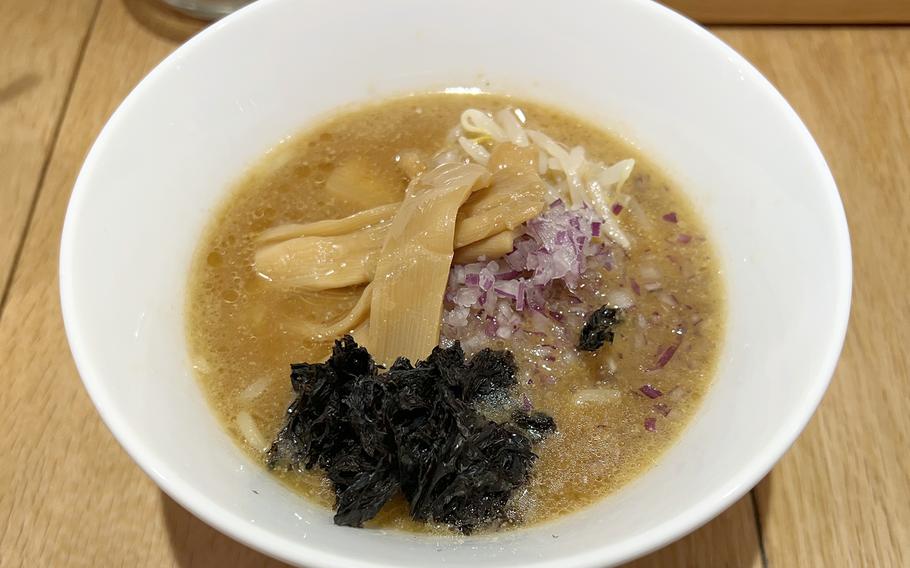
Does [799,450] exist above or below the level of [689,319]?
below

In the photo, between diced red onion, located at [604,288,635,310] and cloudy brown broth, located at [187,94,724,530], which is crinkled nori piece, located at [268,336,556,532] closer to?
cloudy brown broth, located at [187,94,724,530]

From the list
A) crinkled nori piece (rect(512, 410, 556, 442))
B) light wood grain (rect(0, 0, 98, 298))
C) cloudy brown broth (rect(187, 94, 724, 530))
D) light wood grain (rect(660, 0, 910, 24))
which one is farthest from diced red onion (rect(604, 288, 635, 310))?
light wood grain (rect(0, 0, 98, 298))

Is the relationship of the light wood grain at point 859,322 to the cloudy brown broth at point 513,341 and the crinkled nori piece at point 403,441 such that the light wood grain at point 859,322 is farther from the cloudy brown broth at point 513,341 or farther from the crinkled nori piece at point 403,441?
the crinkled nori piece at point 403,441

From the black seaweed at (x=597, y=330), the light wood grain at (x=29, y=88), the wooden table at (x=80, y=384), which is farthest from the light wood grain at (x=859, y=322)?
the light wood grain at (x=29, y=88)

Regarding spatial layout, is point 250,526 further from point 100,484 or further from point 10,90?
point 10,90

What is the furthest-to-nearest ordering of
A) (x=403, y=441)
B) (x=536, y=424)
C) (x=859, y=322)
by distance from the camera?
(x=859, y=322), (x=536, y=424), (x=403, y=441)

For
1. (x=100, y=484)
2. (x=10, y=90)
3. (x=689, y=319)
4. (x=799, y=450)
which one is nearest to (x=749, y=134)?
(x=689, y=319)

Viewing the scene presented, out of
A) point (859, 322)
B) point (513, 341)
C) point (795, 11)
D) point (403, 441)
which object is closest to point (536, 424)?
point (513, 341)

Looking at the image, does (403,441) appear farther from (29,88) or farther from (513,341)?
(29,88)
